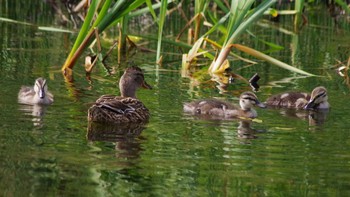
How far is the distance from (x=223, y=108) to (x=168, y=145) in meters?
2.06

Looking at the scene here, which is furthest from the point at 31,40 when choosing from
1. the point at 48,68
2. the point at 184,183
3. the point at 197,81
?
the point at 184,183

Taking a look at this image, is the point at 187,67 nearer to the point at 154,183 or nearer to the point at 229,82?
the point at 229,82

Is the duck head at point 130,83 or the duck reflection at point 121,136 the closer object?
the duck reflection at point 121,136

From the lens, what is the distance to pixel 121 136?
8914 millimetres

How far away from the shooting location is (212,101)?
1045cm

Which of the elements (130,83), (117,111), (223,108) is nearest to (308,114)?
(223,108)

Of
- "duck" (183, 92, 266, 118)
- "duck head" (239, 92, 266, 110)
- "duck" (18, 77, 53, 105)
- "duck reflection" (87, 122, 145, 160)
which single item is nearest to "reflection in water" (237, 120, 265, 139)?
"duck" (183, 92, 266, 118)

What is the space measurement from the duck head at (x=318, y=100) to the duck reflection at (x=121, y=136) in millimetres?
2227

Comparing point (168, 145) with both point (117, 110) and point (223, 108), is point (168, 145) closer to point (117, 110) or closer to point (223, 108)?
point (117, 110)

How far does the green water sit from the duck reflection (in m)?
0.02

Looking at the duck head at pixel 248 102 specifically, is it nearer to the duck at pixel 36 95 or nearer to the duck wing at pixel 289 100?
the duck wing at pixel 289 100

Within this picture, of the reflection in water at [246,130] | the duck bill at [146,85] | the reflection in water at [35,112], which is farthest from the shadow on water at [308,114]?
the reflection in water at [35,112]

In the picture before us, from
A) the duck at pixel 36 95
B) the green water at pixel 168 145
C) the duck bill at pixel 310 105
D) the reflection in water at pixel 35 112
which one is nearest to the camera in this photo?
the green water at pixel 168 145

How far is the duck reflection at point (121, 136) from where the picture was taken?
8.05 metres
